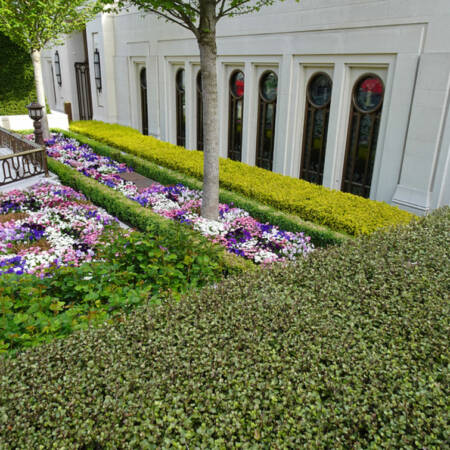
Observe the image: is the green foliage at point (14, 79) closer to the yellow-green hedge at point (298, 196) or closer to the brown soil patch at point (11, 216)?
the yellow-green hedge at point (298, 196)

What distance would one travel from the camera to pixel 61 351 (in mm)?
3057

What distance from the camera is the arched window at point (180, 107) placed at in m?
16.1

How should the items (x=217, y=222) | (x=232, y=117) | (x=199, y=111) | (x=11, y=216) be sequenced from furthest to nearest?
1. (x=199, y=111)
2. (x=232, y=117)
3. (x=11, y=216)
4. (x=217, y=222)

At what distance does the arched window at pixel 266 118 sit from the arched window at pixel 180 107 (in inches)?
190

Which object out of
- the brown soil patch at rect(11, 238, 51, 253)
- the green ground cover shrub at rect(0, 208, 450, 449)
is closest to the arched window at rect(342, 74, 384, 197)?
the green ground cover shrub at rect(0, 208, 450, 449)

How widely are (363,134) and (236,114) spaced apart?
4.90 m

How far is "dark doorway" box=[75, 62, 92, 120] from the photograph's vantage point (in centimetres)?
2552

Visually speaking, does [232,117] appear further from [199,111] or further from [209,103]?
[209,103]

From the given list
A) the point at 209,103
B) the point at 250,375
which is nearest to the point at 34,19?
the point at 209,103

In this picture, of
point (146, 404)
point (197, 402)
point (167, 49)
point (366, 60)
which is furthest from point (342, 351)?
point (167, 49)

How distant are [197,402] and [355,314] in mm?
1714

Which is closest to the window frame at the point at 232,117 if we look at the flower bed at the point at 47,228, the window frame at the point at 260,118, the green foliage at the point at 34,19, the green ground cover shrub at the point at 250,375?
the window frame at the point at 260,118

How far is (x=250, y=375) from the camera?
2.83 metres

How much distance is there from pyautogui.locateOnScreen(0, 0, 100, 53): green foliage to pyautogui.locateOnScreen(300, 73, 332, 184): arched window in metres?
7.97
